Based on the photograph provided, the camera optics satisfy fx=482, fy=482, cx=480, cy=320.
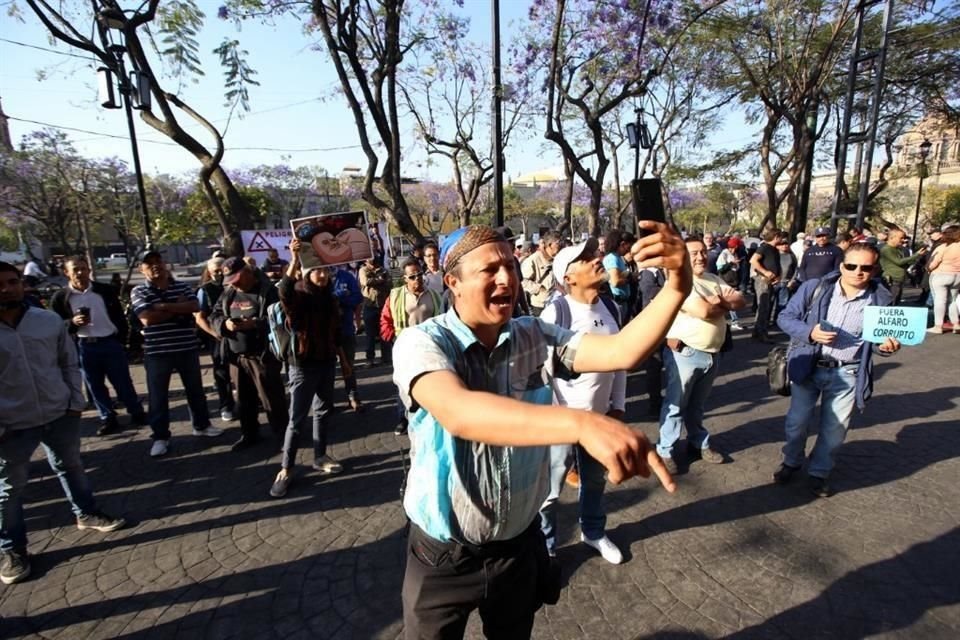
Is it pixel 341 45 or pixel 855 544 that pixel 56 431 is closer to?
pixel 855 544

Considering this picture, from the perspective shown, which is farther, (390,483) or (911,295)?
(911,295)

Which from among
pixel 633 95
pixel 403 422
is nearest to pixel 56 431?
pixel 403 422

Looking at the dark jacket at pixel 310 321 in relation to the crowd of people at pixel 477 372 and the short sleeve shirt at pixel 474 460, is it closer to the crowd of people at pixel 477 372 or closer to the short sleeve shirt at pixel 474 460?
the crowd of people at pixel 477 372

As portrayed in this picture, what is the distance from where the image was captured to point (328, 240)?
4562mm

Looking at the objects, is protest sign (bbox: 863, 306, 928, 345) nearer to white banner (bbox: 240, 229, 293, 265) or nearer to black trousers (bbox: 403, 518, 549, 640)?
black trousers (bbox: 403, 518, 549, 640)

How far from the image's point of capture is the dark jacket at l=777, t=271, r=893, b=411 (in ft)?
11.8

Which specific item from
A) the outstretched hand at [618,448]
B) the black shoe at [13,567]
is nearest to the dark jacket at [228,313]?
the black shoe at [13,567]

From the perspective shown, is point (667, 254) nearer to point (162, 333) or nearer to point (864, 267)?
point (864, 267)

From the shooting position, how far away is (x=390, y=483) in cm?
438

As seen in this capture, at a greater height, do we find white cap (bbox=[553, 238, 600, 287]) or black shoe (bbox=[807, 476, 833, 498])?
white cap (bbox=[553, 238, 600, 287])

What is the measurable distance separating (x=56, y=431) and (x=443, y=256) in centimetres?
360

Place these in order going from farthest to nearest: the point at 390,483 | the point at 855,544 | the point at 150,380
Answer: the point at 150,380
the point at 390,483
the point at 855,544

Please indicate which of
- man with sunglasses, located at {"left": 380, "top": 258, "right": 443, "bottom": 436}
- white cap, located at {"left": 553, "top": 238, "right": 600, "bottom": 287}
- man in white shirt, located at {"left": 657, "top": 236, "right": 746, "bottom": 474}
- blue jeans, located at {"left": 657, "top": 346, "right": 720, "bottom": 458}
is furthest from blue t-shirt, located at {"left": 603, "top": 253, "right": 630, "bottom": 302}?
man with sunglasses, located at {"left": 380, "top": 258, "right": 443, "bottom": 436}

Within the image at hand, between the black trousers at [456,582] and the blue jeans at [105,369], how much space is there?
18.0ft
